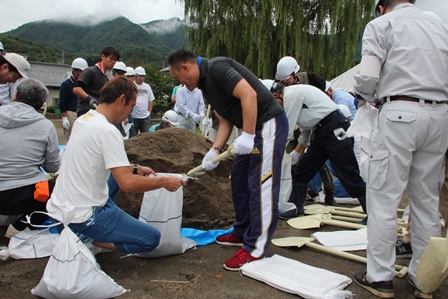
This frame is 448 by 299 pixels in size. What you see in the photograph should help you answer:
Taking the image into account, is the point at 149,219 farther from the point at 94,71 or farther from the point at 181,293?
the point at 94,71

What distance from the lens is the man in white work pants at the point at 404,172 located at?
7.54 ft

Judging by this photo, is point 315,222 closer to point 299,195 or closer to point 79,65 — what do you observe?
point 299,195

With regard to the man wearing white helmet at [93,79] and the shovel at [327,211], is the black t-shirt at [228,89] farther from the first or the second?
the man wearing white helmet at [93,79]

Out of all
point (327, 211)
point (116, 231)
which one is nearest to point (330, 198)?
point (327, 211)

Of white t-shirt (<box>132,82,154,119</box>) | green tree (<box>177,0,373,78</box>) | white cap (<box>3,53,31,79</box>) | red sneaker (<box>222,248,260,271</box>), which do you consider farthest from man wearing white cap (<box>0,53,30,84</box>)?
green tree (<box>177,0,373,78</box>)

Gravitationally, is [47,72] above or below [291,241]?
below

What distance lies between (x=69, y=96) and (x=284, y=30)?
30.3ft

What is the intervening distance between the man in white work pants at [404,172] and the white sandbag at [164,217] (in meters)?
1.43

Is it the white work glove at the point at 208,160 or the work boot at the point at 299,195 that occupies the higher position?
the white work glove at the point at 208,160

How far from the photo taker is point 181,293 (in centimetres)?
243

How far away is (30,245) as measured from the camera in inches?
119

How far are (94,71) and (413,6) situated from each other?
166 inches

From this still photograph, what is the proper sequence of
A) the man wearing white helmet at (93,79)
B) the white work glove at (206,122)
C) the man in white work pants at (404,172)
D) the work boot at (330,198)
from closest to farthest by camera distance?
the man in white work pants at (404,172)
the work boot at (330,198)
the man wearing white helmet at (93,79)
the white work glove at (206,122)

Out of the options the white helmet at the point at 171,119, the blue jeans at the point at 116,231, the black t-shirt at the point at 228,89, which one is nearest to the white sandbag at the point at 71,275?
the blue jeans at the point at 116,231
